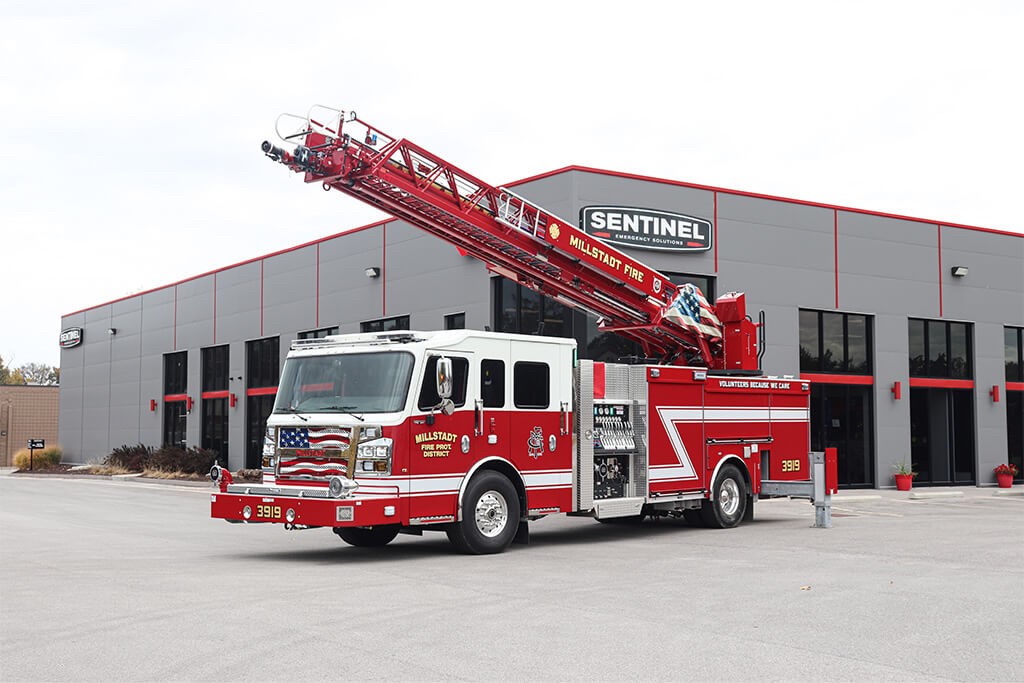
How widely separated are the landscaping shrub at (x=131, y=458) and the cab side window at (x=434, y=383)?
29.4m

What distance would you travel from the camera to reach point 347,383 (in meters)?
13.1

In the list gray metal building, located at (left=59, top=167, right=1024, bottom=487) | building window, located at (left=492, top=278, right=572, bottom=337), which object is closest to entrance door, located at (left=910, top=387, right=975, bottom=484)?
gray metal building, located at (left=59, top=167, right=1024, bottom=487)

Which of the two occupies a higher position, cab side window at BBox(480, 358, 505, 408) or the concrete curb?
cab side window at BBox(480, 358, 505, 408)

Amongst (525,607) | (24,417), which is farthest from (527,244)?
(24,417)

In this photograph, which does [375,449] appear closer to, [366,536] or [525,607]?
[366,536]

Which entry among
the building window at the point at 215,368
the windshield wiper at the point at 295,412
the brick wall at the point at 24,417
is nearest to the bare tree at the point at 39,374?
the brick wall at the point at 24,417

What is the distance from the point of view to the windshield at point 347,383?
503 inches

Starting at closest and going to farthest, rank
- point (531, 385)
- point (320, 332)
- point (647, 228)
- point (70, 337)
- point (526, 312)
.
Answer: point (531, 385) → point (647, 228) → point (526, 312) → point (320, 332) → point (70, 337)

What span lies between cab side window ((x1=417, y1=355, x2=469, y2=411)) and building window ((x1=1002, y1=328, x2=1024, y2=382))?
22450 mm

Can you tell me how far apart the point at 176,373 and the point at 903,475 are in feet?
90.8

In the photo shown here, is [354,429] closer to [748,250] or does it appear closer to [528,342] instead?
[528,342]

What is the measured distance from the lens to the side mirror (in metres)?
12.5

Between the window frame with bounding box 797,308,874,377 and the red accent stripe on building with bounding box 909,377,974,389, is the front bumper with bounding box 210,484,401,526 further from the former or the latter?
the red accent stripe on building with bounding box 909,377,974,389

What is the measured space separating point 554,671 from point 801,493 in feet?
38.0
